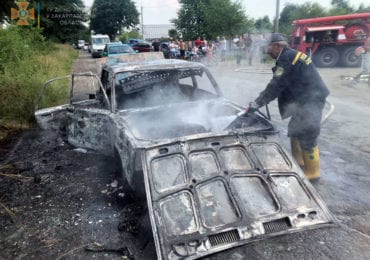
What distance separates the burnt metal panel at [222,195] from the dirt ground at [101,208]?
149mm

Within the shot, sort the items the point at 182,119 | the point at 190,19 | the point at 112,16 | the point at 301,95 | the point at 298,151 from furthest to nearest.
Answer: the point at 112,16 < the point at 190,19 < the point at 182,119 < the point at 298,151 < the point at 301,95

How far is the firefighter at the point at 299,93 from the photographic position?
3.54 meters

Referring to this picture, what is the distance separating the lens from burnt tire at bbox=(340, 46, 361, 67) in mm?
14836

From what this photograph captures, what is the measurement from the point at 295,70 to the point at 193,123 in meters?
1.39

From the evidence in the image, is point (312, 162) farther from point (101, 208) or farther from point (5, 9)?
point (5, 9)

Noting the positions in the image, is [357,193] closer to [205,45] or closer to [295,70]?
[295,70]

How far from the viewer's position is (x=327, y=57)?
49.9 feet

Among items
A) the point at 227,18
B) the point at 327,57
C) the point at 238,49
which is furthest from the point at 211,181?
the point at 227,18

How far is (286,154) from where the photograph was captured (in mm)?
3135

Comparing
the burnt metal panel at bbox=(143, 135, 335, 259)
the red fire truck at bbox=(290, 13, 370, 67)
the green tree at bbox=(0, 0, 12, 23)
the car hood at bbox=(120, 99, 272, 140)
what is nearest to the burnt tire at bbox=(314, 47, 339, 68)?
the red fire truck at bbox=(290, 13, 370, 67)

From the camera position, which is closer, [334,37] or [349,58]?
[334,37]

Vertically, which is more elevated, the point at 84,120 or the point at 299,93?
the point at 299,93

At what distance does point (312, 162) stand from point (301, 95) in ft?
2.69

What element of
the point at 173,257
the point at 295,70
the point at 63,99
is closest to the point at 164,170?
the point at 173,257
